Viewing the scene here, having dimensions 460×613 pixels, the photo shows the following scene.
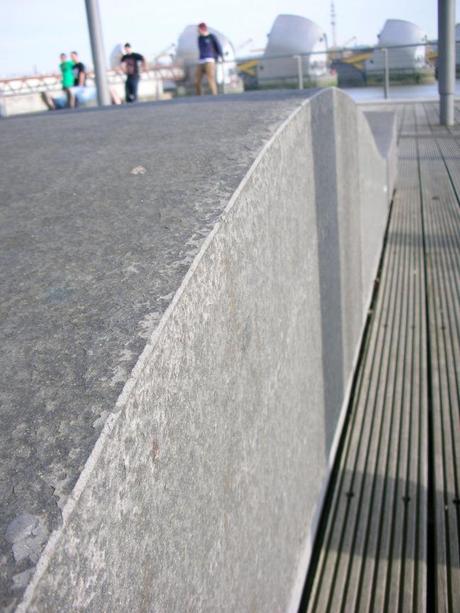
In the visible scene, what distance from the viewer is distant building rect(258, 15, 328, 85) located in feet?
63.5

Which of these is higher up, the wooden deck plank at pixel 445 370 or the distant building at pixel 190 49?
the distant building at pixel 190 49

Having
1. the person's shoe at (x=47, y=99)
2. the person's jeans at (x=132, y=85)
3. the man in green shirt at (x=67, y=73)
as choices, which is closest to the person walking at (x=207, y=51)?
the person's jeans at (x=132, y=85)

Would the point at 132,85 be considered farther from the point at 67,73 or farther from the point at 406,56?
the point at 406,56

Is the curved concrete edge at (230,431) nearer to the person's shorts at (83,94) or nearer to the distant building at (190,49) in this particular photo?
the person's shorts at (83,94)

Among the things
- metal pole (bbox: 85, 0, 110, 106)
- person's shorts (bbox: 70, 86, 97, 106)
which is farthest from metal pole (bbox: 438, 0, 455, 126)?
person's shorts (bbox: 70, 86, 97, 106)

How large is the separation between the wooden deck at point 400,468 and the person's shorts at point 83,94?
41.6 feet

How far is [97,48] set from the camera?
368 inches

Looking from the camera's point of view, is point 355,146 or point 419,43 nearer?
point 355,146

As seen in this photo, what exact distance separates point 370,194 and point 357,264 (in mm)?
1128

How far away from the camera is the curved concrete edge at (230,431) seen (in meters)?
0.85

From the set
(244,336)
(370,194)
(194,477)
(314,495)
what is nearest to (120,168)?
(244,336)

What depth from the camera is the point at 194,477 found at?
1129mm

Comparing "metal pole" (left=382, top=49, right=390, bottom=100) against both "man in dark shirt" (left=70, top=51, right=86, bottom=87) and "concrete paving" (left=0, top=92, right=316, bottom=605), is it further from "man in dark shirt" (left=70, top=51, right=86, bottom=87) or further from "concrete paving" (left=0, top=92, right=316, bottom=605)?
"concrete paving" (left=0, top=92, right=316, bottom=605)

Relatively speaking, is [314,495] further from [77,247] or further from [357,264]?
[357,264]
